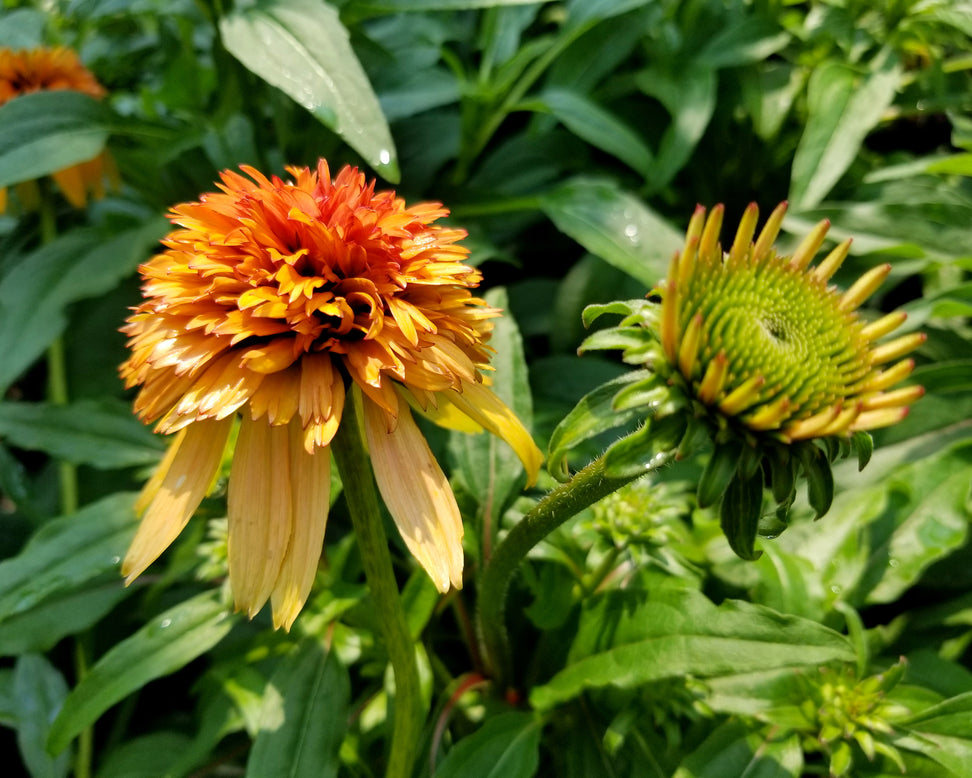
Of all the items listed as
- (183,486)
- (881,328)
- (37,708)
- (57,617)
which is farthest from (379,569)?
(37,708)

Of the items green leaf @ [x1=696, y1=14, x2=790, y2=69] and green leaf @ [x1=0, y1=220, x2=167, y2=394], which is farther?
green leaf @ [x1=696, y1=14, x2=790, y2=69]

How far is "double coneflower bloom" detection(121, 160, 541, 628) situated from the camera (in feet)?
2.20

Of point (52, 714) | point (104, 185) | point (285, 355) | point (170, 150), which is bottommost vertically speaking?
point (52, 714)

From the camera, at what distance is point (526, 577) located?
3.32 feet

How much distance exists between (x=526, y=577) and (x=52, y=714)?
0.81 meters

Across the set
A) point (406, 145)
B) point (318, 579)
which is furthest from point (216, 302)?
point (406, 145)

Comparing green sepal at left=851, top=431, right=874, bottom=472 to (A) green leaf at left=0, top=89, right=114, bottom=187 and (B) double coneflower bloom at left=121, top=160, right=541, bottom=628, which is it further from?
(A) green leaf at left=0, top=89, right=114, bottom=187

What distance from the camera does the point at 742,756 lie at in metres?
0.94

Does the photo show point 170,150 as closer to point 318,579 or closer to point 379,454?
point 318,579

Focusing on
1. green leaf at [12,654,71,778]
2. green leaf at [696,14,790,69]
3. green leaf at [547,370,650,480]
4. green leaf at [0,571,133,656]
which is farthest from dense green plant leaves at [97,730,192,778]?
green leaf at [696,14,790,69]

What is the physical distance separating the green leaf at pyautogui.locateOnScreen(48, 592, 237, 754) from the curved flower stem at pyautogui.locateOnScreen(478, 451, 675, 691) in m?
0.36

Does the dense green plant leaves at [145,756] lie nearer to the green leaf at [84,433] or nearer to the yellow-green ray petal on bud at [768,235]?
the green leaf at [84,433]

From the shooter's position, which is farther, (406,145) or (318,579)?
(406,145)

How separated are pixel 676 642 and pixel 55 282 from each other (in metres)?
1.32
